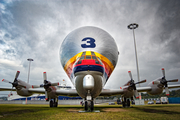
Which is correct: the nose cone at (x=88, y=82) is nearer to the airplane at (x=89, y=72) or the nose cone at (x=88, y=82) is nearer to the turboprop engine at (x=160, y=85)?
the airplane at (x=89, y=72)

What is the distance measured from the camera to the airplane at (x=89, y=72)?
921 centimetres

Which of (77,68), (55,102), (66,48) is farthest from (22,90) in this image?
(77,68)

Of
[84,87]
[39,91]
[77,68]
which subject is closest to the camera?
[84,87]

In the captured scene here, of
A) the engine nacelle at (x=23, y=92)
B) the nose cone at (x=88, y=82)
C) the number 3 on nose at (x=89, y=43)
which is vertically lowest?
the engine nacelle at (x=23, y=92)

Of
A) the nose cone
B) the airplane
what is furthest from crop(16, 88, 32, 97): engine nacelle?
the nose cone

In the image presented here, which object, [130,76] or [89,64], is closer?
[89,64]

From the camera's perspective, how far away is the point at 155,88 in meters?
16.0

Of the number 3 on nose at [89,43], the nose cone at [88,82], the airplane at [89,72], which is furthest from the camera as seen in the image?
the number 3 on nose at [89,43]

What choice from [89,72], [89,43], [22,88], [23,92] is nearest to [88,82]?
[89,72]

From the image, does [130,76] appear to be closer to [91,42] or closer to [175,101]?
[91,42]

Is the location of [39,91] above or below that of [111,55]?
below

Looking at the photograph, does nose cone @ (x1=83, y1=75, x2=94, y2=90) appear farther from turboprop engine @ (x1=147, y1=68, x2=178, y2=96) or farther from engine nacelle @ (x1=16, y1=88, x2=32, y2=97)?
engine nacelle @ (x1=16, y1=88, x2=32, y2=97)

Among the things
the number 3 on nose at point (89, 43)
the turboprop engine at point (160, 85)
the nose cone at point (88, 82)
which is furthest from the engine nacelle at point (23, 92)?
the turboprop engine at point (160, 85)

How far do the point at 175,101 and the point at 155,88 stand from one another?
24.8 metres
